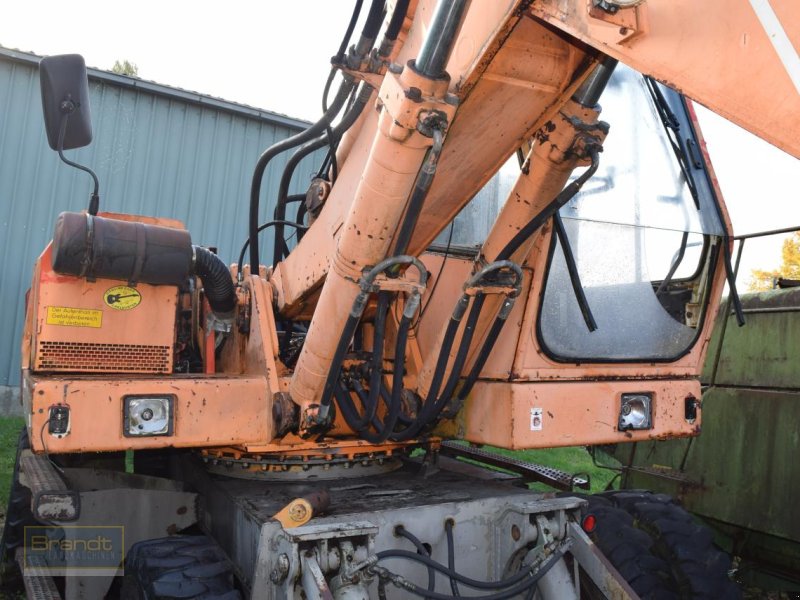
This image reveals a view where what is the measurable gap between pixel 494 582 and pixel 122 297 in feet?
5.93

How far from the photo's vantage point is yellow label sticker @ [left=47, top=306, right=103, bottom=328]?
2844 mm

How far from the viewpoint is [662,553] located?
3371mm

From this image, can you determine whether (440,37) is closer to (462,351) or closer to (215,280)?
(462,351)

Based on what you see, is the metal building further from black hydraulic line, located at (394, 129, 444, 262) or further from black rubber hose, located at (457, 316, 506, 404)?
black hydraulic line, located at (394, 129, 444, 262)

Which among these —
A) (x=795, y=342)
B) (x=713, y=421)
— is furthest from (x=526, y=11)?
(x=713, y=421)

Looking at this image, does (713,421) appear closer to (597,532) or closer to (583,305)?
(597,532)

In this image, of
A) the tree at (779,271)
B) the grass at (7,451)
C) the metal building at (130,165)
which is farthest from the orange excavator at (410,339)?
the metal building at (130,165)

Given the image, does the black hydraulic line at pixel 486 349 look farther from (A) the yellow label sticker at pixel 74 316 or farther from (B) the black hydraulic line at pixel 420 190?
(A) the yellow label sticker at pixel 74 316

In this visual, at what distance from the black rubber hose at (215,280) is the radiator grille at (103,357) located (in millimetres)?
323

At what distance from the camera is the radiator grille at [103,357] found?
283 cm

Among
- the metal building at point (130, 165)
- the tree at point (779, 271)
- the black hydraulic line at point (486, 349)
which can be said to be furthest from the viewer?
the metal building at point (130, 165)

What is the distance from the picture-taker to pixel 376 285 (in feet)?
8.16

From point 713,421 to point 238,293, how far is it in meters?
2.95

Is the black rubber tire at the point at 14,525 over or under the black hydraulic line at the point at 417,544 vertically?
under
